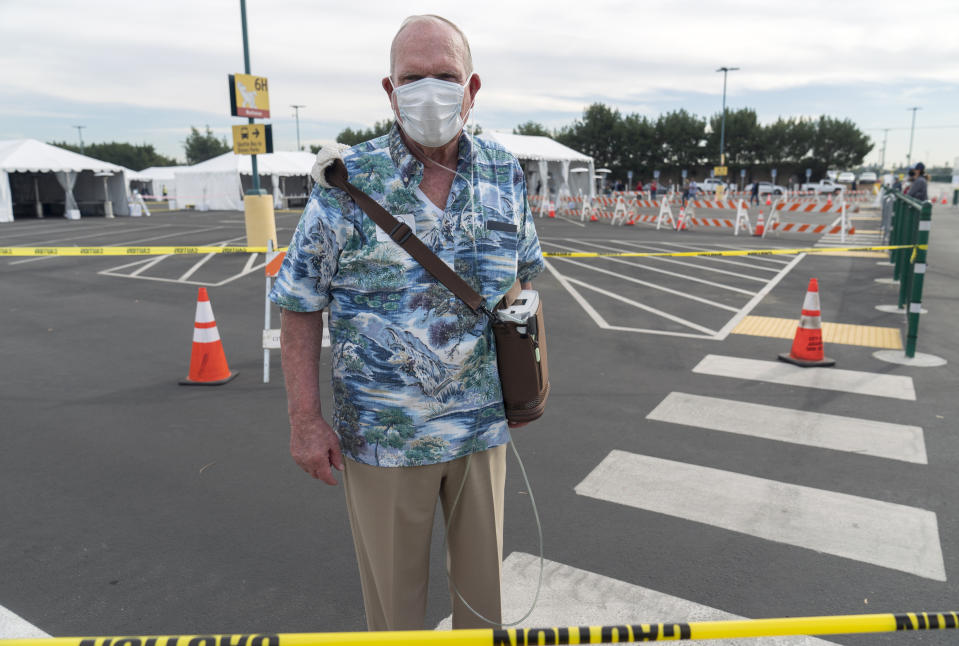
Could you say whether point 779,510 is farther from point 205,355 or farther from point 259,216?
point 259,216

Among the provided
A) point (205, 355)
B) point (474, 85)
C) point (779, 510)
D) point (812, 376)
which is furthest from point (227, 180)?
point (474, 85)

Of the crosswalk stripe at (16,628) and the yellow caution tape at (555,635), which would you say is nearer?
the yellow caution tape at (555,635)

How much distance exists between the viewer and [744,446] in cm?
475

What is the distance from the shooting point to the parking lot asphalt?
307cm

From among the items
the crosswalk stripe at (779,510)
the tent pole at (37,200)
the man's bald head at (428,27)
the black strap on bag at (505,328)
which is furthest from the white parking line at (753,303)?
the tent pole at (37,200)

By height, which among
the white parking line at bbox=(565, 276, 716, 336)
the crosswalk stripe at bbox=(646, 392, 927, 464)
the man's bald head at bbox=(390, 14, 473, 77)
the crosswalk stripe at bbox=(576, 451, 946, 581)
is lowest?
the crosswalk stripe at bbox=(576, 451, 946, 581)

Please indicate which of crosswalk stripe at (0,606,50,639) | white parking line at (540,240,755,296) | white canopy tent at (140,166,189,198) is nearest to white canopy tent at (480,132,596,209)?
white parking line at (540,240,755,296)

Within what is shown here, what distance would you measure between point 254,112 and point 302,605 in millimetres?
14648

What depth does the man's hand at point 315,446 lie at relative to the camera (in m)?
2.01

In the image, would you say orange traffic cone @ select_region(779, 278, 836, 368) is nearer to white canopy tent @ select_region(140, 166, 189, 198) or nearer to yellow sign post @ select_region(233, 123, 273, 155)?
yellow sign post @ select_region(233, 123, 273, 155)

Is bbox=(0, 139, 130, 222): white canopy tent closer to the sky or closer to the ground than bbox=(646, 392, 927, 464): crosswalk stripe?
closer to the sky

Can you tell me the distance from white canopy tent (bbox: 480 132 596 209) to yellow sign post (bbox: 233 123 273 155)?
1905cm

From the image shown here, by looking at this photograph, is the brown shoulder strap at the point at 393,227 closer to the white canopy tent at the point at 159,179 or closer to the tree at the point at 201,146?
the white canopy tent at the point at 159,179

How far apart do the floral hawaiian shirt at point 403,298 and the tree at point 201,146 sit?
294ft
